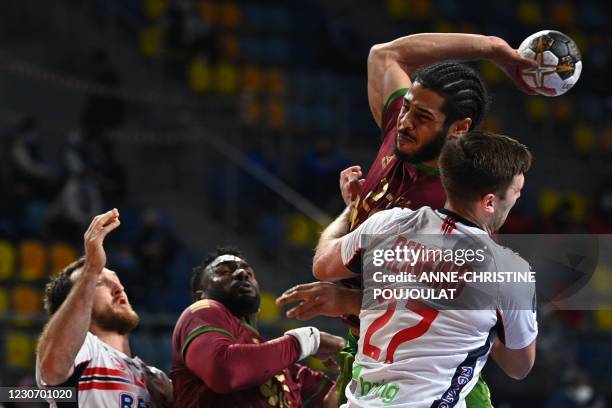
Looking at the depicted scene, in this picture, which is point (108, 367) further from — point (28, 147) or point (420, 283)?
point (28, 147)

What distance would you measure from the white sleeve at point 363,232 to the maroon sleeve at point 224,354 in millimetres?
866

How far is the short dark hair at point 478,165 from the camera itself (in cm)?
381

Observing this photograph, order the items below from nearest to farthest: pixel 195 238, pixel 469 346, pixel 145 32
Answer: pixel 469 346 → pixel 195 238 → pixel 145 32

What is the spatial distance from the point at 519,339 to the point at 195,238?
28.9 feet

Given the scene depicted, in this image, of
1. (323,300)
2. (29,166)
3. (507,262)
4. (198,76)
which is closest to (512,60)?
(507,262)

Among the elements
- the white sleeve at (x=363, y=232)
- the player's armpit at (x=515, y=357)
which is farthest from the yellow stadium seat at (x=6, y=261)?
the player's armpit at (x=515, y=357)

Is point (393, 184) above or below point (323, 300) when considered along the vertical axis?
above

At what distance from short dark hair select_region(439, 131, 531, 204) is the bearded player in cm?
42

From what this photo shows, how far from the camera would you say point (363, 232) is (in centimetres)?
397

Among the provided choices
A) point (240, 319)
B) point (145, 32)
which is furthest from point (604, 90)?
point (240, 319)

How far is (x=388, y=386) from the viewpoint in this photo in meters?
3.84

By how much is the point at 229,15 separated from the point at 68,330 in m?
11.1

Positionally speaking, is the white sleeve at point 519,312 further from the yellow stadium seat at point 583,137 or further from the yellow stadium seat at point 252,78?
the yellow stadium seat at point 583,137

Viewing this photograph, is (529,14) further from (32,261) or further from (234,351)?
(234,351)
